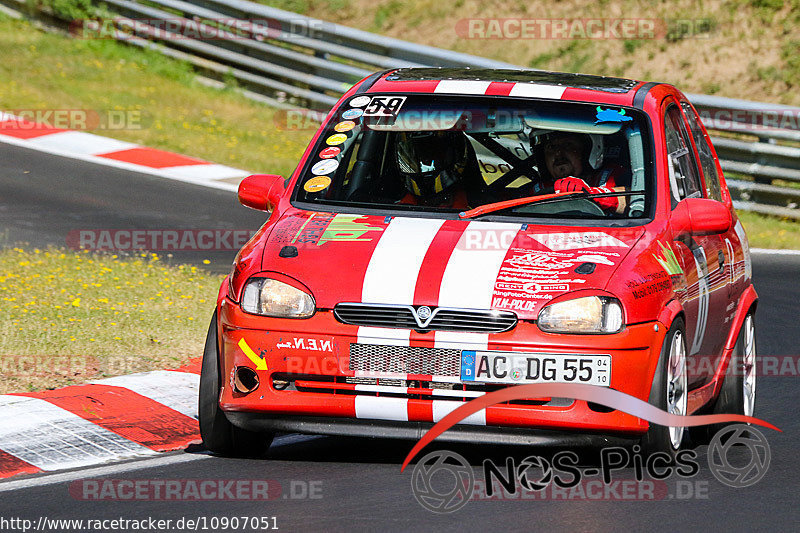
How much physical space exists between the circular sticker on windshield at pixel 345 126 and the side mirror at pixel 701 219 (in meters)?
1.69

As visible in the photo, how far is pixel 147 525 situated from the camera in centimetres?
531

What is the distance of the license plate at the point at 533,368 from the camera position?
19.1ft

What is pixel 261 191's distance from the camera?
7.09 m

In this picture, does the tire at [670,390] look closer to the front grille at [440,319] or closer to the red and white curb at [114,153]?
the front grille at [440,319]

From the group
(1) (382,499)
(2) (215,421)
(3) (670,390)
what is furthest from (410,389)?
(3) (670,390)

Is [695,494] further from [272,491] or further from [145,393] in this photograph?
[145,393]

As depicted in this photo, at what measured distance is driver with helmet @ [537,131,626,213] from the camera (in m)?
6.98

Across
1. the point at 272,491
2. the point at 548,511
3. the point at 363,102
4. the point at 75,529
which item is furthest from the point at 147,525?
the point at 363,102

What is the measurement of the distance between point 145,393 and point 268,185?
49.1 inches

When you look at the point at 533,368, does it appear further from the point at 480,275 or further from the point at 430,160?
the point at 430,160

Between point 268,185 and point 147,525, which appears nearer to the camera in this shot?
point 147,525
